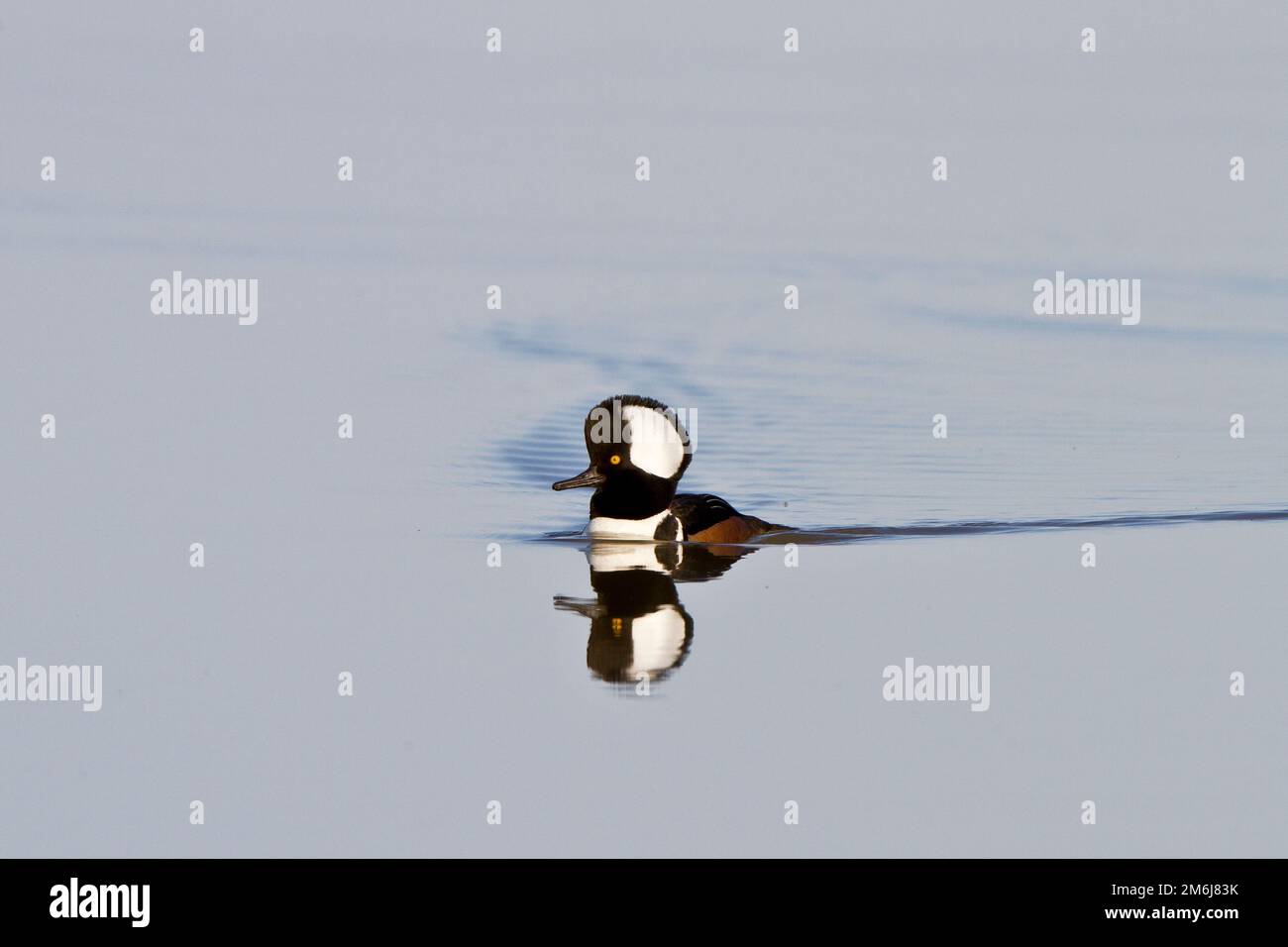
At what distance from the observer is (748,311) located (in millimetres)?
21938

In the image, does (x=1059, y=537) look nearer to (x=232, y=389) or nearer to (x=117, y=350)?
(x=232, y=389)

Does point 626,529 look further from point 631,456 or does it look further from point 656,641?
point 656,641

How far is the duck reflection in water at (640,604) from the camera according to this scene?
11.0 metres

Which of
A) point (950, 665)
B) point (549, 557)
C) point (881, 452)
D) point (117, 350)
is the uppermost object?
point (117, 350)

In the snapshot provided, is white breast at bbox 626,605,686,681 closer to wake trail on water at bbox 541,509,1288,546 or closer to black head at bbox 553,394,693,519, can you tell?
black head at bbox 553,394,693,519

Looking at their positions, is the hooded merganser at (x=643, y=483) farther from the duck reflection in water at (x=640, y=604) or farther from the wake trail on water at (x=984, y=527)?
the wake trail on water at (x=984, y=527)

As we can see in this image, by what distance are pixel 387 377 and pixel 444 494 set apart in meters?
3.76

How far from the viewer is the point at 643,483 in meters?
14.4

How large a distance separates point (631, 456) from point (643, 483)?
211mm

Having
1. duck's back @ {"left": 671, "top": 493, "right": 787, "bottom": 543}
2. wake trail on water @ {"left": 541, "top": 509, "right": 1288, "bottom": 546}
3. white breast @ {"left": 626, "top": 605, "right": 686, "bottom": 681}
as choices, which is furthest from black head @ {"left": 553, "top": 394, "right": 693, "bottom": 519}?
white breast @ {"left": 626, "top": 605, "right": 686, "bottom": 681}

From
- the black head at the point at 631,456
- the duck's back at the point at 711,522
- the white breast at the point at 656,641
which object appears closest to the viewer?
the white breast at the point at 656,641

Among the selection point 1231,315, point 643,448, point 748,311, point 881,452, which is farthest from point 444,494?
point 1231,315

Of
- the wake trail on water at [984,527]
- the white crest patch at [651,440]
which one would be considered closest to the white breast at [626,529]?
the wake trail on water at [984,527]

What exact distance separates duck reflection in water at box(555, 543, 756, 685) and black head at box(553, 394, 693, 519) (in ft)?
1.05
